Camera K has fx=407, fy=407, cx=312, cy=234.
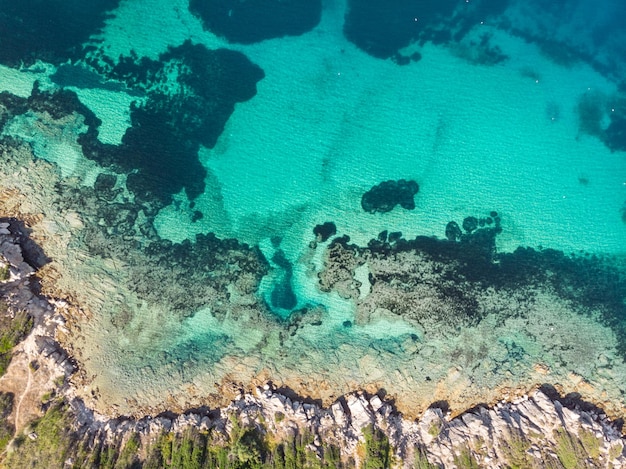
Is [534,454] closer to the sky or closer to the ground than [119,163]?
closer to the ground

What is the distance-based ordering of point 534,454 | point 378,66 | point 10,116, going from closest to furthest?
point 534,454
point 10,116
point 378,66

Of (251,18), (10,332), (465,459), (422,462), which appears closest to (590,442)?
(465,459)

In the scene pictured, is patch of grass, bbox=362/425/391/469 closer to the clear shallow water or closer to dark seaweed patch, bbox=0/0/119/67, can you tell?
the clear shallow water

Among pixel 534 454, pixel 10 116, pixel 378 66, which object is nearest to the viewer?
pixel 534 454

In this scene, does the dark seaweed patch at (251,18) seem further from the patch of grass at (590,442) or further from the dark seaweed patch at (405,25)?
the patch of grass at (590,442)

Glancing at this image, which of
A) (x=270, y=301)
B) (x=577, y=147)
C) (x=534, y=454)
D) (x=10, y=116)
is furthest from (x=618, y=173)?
(x=10, y=116)

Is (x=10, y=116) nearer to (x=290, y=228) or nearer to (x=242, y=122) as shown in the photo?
(x=242, y=122)

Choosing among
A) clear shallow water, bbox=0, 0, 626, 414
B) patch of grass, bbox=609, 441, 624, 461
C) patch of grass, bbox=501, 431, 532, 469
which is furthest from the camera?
clear shallow water, bbox=0, 0, 626, 414

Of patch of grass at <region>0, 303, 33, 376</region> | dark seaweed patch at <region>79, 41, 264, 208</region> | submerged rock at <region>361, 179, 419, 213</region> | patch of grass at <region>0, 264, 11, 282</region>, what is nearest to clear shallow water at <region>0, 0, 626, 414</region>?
dark seaweed patch at <region>79, 41, 264, 208</region>
